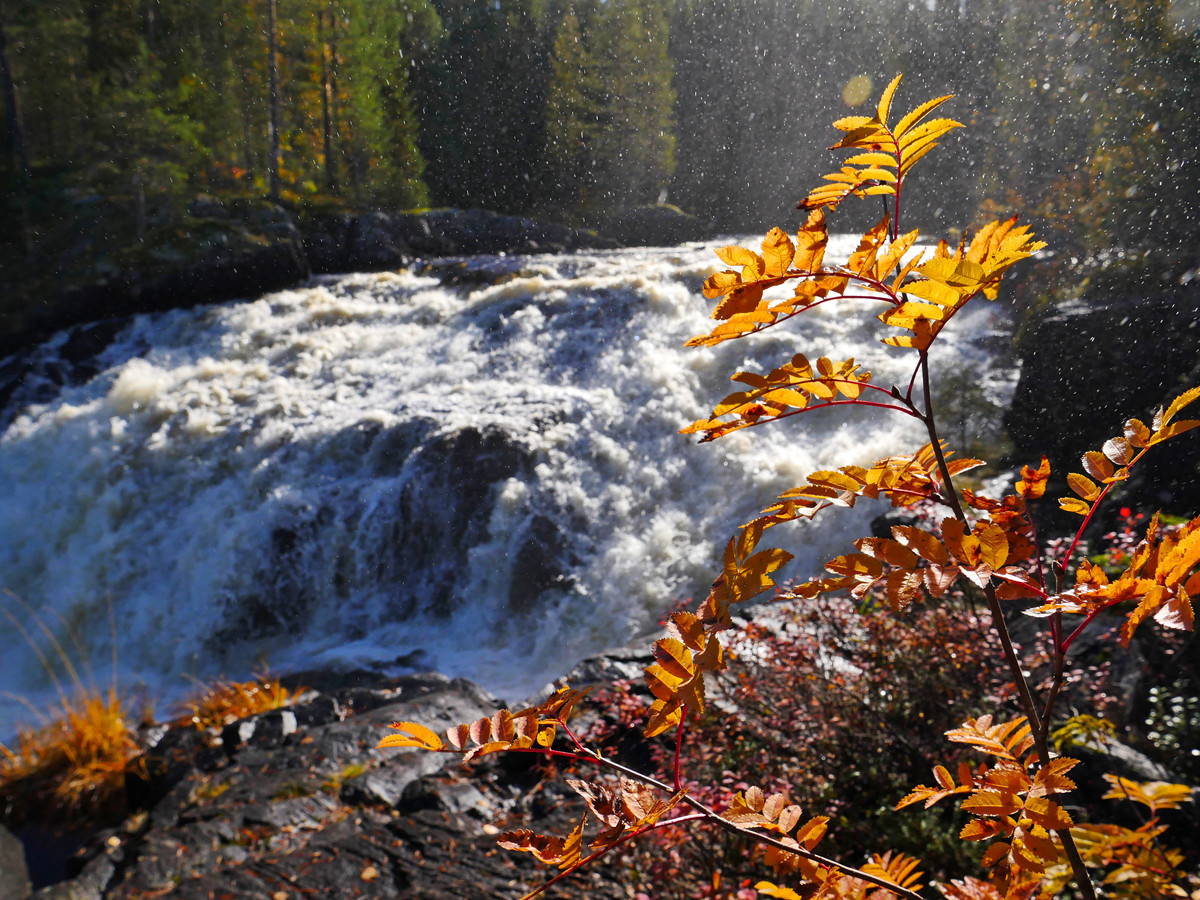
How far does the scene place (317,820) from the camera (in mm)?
2650

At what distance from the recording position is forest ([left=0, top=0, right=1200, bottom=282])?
35.9 ft

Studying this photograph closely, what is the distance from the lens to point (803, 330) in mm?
6902

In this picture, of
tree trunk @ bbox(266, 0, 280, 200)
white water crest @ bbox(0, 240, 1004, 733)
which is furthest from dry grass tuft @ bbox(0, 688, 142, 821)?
tree trunk @ bbox(266, 0, 280, 200)

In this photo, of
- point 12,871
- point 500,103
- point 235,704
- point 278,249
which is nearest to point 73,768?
point 235,704

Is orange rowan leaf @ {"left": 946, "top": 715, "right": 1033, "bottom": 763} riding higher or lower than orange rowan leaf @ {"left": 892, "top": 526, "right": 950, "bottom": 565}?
lower

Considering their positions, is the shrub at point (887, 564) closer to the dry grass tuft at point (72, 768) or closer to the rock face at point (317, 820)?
the rock face at point (317, 820)

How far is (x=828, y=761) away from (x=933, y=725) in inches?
13.2

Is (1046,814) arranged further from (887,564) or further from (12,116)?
(12,116)

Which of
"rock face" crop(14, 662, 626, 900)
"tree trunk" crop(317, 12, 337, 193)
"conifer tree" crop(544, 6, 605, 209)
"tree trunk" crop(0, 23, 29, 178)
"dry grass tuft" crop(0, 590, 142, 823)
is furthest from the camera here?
"conifer tree" crop(544, 6, 605, 209)

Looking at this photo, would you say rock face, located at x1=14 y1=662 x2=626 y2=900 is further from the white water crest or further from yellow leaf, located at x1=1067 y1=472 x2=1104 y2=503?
yellow leaf, located at x1=1067 y1=472 x2=1104 y2=503

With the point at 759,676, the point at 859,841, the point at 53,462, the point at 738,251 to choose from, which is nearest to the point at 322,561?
the point at 53,462

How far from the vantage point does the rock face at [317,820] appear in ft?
6.59

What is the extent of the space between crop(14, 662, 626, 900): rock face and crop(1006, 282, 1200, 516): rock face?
361cm

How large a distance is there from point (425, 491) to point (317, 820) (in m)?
3.12
